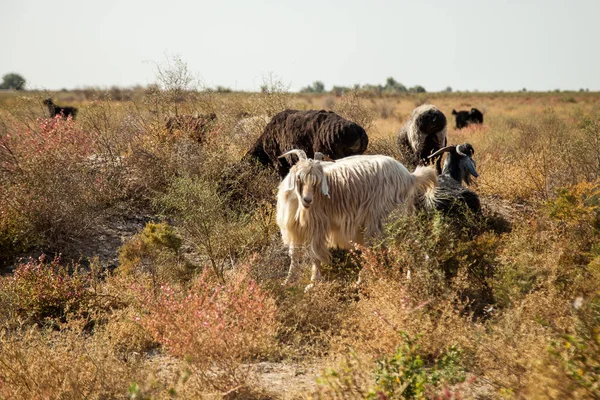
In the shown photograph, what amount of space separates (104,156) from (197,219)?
4169 millimetres

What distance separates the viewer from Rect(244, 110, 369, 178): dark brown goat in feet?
25.5

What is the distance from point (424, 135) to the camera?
30.2 ft

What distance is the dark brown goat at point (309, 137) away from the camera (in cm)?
776

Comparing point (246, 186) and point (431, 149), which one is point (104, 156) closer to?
point (246, 186)

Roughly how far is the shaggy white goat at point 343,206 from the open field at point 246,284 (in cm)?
28

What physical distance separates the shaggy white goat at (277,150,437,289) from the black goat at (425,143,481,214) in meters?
0.65

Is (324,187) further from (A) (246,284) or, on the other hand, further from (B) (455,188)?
(B) (455,188)

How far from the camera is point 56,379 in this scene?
4.02 meters

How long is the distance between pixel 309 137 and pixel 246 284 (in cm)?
348

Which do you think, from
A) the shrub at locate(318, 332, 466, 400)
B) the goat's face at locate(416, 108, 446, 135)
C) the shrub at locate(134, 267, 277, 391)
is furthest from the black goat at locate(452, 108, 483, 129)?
the shrub at locate(318, 332, 466, 400)

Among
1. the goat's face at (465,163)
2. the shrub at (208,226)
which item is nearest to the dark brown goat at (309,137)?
the goat's face at (465,163)

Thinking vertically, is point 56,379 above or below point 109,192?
below

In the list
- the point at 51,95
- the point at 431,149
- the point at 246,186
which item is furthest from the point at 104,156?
the point at 431,149

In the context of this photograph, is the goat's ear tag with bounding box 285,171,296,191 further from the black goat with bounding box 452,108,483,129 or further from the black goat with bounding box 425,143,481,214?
the black goat with bounding box 452,108,483,129
